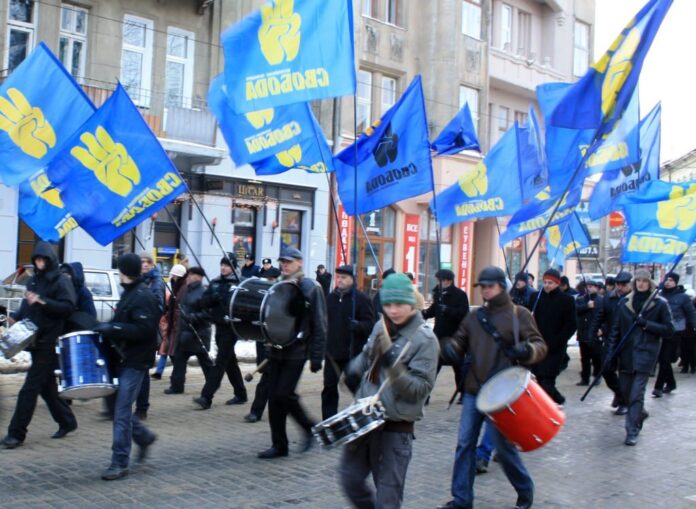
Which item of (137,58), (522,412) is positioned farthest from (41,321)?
(137,58)

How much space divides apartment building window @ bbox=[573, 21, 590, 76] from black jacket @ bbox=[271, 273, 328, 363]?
32.0 meters

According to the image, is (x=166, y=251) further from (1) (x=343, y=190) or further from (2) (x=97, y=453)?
(2) (x=97, y=453)

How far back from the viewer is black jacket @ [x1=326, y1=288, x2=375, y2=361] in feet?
29.6

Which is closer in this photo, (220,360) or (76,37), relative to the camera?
(220,360)

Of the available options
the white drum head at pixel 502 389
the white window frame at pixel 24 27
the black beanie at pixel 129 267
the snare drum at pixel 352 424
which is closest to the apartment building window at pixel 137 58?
the white window frame at pixel 24 27

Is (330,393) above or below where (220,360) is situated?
below

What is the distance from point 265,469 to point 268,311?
1367 mm

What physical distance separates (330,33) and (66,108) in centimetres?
315

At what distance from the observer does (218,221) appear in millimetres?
22875

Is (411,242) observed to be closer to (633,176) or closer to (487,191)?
(487,191)

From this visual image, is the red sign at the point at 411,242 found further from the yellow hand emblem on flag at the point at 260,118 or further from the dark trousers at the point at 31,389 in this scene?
the dark trousers at the point at 31,389

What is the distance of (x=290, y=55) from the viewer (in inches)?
374

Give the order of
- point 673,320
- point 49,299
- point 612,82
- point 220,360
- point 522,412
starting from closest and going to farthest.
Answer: point 522,412 → point 49,299 → point 612,82 → point 220,360 → point 673,320

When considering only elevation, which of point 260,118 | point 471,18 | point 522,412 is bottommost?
point 522,412
